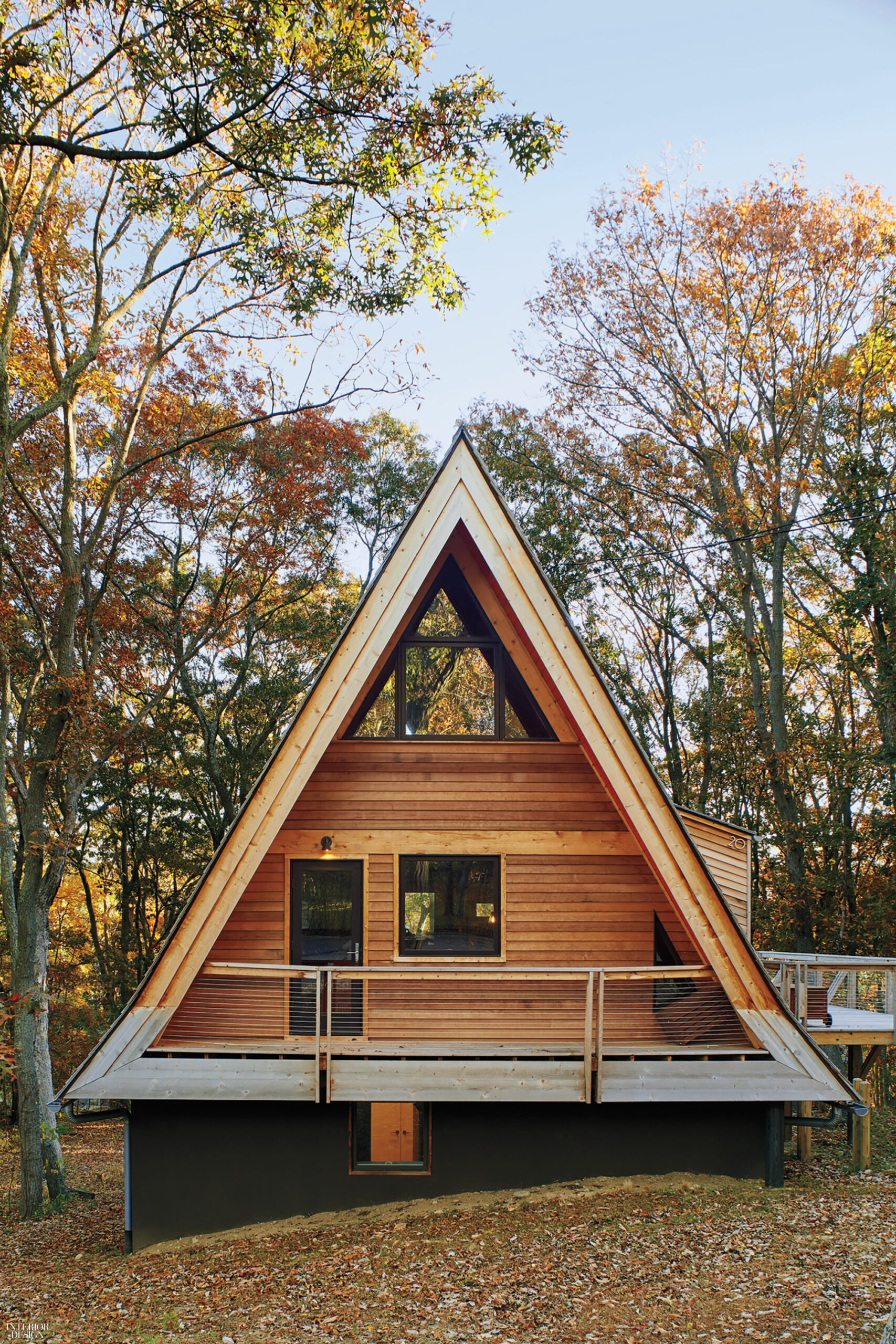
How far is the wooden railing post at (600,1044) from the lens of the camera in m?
8.43

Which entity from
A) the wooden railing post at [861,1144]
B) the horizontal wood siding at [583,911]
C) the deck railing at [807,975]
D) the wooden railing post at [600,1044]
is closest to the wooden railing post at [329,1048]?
the horizontal wood siding at [583,911]

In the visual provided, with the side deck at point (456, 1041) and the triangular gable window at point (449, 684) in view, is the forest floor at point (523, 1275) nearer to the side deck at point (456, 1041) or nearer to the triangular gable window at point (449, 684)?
the side deck at point (456, 1041)

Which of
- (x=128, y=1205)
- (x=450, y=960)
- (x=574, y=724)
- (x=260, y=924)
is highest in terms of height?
(x=574, y=724)

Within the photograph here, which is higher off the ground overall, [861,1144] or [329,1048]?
[329,1048]

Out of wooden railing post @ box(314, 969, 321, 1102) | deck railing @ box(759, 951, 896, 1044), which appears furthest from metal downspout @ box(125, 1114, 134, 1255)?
deck railing @ box(759, 951, 896, 1044)

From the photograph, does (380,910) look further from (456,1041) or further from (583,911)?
(583,911)

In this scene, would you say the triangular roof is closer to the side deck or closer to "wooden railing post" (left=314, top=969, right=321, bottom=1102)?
the side deck

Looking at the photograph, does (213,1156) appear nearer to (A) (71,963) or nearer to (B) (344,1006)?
(B) (344,1006)

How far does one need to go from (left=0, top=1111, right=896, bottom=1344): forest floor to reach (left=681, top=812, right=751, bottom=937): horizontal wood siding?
357cm

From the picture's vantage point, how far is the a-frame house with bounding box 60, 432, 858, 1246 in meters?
8.59

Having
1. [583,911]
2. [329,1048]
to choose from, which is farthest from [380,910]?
[583,911]

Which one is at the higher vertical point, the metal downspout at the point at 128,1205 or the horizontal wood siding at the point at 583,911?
the horizontal wood siding at the point at 583,911

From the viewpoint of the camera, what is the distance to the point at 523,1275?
708 cm

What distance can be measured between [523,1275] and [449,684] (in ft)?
19.8
